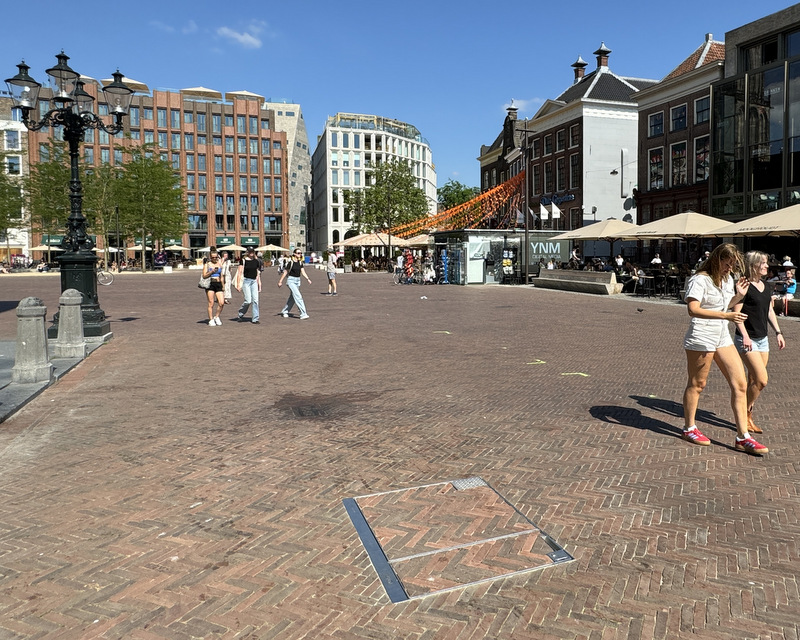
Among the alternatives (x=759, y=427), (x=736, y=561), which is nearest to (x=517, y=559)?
(x=736, y=561)

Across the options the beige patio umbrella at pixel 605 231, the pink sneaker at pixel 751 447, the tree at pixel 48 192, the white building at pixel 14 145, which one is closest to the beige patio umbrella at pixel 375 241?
the tree at pixel 48 192

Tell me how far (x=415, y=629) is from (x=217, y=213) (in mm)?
94878

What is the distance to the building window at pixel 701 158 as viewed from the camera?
33656 mm

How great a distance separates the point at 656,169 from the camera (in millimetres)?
37625

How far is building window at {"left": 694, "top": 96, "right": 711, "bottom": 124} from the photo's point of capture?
112ft

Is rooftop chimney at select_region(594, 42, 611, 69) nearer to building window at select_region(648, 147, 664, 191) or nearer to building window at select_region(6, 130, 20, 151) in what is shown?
building window at select_region(648, 147, 664, 191)

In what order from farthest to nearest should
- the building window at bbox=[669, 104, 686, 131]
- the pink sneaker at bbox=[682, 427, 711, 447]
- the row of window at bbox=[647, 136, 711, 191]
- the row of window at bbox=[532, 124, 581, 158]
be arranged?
1. the row of window at bbox=[532, 124, 581, 158]
2. the building window at bbox=[669, 104, 686, 131]
3. the row of window at bbox=[647, 136, 711, 191]
4. the pink sneaker at bbox=[682, 427, 711, 447]

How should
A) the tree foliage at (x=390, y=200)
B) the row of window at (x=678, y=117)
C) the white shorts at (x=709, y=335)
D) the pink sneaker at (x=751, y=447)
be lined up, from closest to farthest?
1. the pink sneaker at (x=751, y=447)
2. the white shorts at (x=709, y=335)
3. the row of window at (x=678, y=117)
4. the tree foliage at (x=390, y=200)

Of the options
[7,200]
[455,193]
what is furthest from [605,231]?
[455,193]

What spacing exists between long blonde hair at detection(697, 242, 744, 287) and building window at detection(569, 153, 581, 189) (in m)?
40.5

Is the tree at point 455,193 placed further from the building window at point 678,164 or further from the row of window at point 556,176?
the building window at point 678,164

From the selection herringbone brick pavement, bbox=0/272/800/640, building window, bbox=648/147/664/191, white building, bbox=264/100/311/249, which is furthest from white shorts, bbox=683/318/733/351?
white building, bbox=264/100/311/249

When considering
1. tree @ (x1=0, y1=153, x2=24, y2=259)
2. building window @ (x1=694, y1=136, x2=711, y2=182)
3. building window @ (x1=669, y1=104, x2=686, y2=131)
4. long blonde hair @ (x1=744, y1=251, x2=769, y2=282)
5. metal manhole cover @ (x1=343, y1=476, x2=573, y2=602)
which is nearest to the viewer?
metal manhole cover @ (x1=343, y1=476, x2=573, y2=602)

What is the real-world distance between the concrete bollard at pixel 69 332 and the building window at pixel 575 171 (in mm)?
38785
